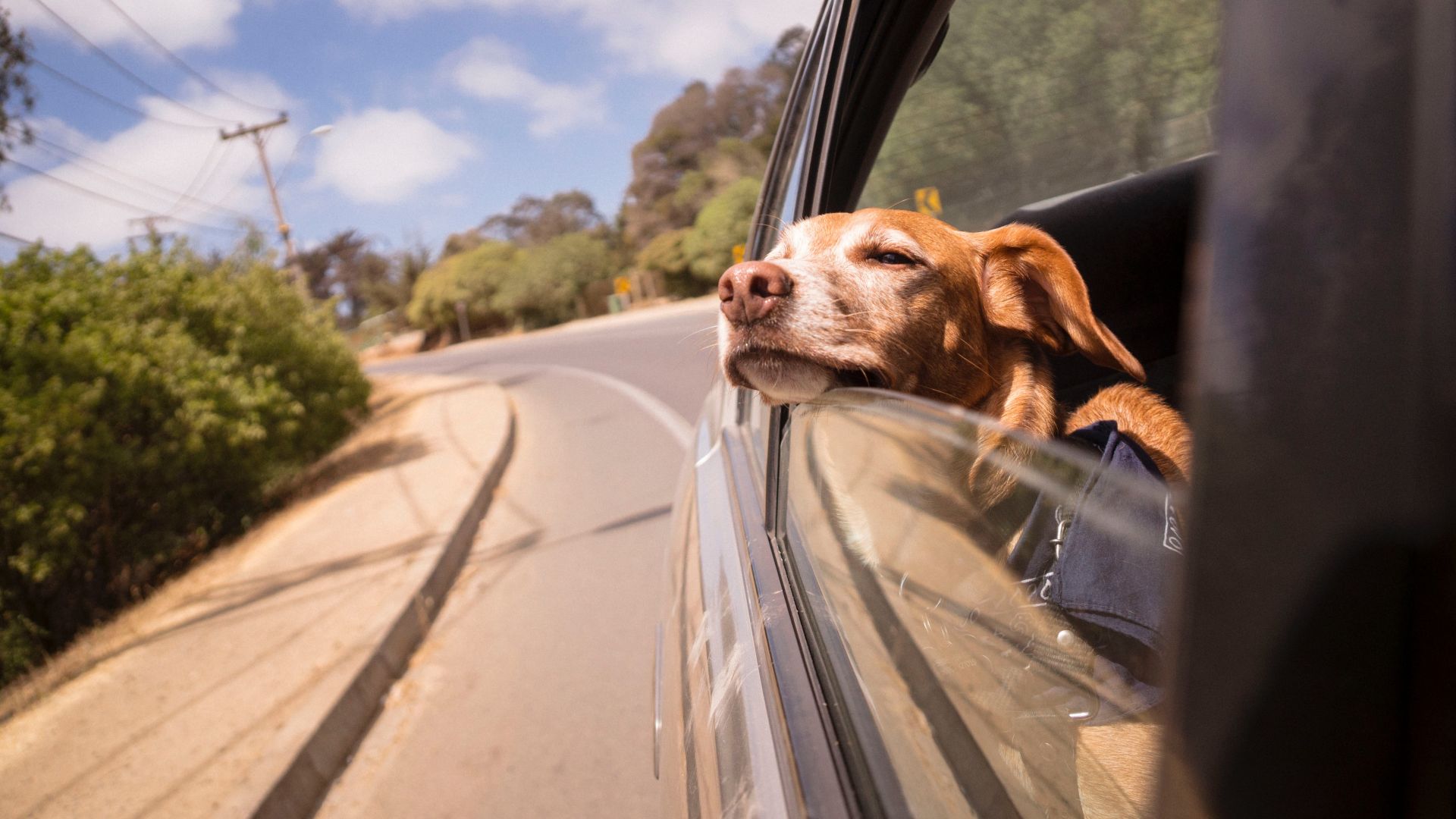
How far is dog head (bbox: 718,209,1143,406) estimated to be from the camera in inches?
71.5

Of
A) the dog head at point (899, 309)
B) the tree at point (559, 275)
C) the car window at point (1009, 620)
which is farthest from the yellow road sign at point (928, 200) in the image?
the tree at point (559, 275)

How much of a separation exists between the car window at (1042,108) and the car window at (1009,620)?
1717 millimetres

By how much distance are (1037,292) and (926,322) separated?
0.33 m

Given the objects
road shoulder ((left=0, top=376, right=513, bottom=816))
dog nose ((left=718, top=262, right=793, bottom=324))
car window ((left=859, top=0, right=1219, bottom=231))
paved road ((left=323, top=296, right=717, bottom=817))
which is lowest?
paved road ((left=323, top=296, right=717, bottom=817))

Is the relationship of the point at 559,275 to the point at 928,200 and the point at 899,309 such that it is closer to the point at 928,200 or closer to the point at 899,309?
the point at 928,200

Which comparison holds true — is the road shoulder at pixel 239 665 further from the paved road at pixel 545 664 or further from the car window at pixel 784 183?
the car window at pixel 784 183

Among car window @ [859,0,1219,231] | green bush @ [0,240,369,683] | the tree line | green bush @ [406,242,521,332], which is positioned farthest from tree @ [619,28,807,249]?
car window @ [859,0,1219,231]

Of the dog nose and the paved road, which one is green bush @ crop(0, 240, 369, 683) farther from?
the dog nose

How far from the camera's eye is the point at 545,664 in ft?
14.7

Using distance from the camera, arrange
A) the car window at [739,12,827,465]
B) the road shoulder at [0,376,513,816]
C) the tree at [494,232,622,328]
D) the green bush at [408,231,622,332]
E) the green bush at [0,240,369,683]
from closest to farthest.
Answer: the car window at [739,12,827,465]
the road shoulder at [0,376,513,816]
the green bush at [0,240,369,683]
the tree at [494,232,622,328]
the green bush at [408,231,622,332]

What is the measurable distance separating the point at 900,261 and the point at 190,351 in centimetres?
893

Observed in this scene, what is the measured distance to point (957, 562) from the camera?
1.14m

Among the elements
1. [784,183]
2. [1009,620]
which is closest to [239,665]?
[784,183]

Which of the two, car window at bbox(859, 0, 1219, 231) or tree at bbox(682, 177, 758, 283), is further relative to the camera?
tree at bbox(682, 177, 758, 283)
